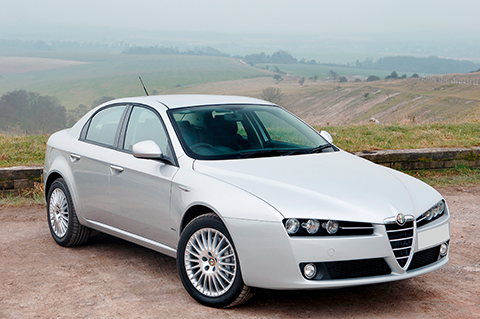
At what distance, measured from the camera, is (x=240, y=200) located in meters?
3.67

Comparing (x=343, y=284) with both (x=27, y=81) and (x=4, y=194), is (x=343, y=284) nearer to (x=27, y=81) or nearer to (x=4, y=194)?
(x=4, y=194)

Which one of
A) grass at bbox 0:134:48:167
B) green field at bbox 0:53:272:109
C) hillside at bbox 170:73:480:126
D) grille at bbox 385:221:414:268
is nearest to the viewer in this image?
grille at bbox 385:221:414:268

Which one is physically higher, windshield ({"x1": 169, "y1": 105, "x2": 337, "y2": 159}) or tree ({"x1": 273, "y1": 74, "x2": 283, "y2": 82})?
windshield ({"x1": 169, "y1": 105, "x2": 337, "y2": 159})

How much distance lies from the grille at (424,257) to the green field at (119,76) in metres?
91.7

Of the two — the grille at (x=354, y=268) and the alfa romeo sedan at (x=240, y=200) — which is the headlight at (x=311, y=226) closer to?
the alfa romeo sedan at (x=240, y=200)

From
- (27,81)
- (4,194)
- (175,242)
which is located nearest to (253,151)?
(175,242)

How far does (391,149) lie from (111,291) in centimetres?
683

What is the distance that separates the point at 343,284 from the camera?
3.48 metres

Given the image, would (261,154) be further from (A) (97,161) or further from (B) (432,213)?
(A) (97,161)

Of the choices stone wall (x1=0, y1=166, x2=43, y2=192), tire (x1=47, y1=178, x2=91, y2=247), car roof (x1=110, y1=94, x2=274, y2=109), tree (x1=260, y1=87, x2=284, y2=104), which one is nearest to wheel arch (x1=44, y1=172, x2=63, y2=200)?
tire (x1=47, y1=178, x2=91, y2=247)

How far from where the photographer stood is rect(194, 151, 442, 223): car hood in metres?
3.51

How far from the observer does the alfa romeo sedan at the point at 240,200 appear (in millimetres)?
3482

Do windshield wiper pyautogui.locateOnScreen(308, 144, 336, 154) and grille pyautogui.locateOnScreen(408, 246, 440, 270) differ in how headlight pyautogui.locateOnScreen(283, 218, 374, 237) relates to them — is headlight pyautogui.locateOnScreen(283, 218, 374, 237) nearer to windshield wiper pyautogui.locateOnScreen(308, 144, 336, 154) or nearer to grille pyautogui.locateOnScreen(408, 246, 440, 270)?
grille pyautogui.locateOnScreen(408, 246, 440, 270)

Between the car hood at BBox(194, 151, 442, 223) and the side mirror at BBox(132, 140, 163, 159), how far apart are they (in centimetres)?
34
